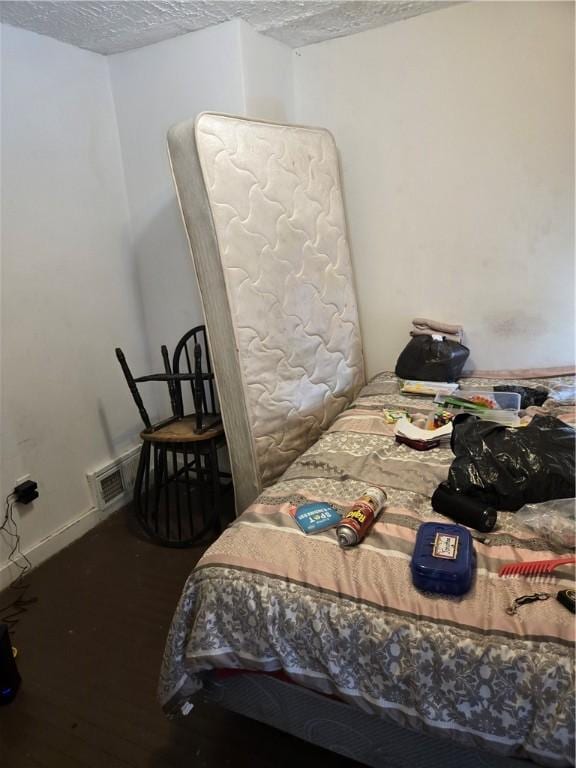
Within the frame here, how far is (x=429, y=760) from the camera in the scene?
1109 millimetres

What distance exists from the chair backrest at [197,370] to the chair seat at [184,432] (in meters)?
0.05

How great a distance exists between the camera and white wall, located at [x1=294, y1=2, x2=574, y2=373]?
204cm

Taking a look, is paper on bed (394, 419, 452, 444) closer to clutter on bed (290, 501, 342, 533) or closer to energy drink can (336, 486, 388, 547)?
energy drink can (336, 486, 388, 547)

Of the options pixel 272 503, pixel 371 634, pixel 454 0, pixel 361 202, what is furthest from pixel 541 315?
pixel 371 634

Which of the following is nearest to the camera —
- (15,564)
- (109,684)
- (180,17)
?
(109,684)

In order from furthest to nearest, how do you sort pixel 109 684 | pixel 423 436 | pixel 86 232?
pixel 86 232
pixel 423 436
pixel 109 684

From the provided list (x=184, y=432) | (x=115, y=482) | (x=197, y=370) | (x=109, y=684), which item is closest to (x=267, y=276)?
(x=197, y=370)

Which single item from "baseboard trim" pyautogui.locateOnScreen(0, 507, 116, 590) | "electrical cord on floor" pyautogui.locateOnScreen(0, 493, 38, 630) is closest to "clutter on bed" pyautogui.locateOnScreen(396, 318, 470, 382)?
"baseboard trim" pyautogui.locateOnScreen(0, 507, 116, 590)

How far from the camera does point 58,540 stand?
2291 millimetres

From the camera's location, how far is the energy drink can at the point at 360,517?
1.23m

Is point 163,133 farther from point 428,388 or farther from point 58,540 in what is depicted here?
point 58,540

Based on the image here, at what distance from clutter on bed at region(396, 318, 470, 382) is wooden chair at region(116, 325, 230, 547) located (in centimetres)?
90

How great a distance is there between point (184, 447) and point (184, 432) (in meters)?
0.07

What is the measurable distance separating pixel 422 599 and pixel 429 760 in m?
0.37
